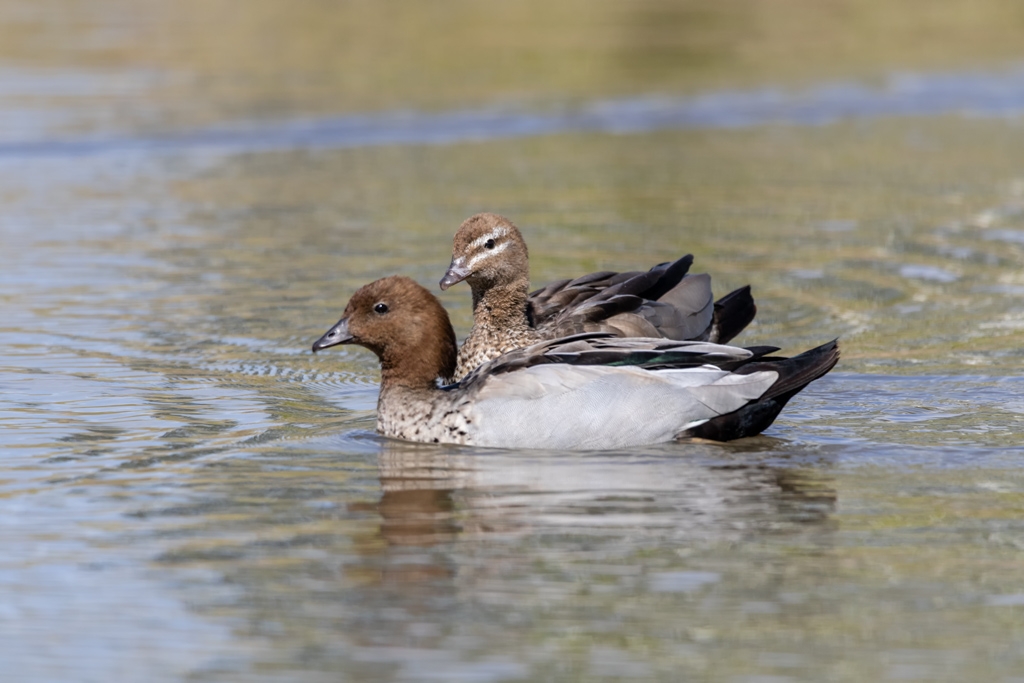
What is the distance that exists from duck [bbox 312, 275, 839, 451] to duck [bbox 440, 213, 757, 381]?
3.10 feet

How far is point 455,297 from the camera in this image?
48.2 feet

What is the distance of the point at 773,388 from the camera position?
9523mm

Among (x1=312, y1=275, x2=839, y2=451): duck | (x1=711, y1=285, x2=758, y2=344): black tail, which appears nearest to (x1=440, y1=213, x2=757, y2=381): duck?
(x1=711, y1=285, x2=758, y2=344): black tail

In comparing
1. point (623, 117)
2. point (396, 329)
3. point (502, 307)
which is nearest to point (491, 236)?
point (502, 307)

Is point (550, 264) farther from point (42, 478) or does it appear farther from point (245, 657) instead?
point (245, 657)

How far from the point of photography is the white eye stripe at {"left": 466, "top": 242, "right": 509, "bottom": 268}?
35.8 ft

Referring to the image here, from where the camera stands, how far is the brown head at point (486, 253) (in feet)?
35.8

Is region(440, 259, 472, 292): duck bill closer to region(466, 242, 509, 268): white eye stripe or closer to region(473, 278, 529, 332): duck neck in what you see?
region(466, 242, 509, 268): white eye stripe

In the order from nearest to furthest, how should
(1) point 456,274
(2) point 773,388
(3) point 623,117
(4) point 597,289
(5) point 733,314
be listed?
(2) point 773,388 → (1) point 456,274 → (4) point 597,289 → (5) point 733,314 → (3) point 623,117

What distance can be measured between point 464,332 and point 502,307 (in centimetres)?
235

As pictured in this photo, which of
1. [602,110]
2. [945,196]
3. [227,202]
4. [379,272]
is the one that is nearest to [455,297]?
[379,272]

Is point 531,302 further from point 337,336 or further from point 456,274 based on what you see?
point 337,336

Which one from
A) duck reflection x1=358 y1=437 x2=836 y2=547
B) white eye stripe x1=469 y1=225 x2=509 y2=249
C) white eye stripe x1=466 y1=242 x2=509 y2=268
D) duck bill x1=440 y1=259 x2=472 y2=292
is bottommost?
duck reflection x1=358 y1=437 x2=836 y2=547

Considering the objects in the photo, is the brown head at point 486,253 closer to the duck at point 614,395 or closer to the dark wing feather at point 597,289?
the dark wing feather at point 597,289
